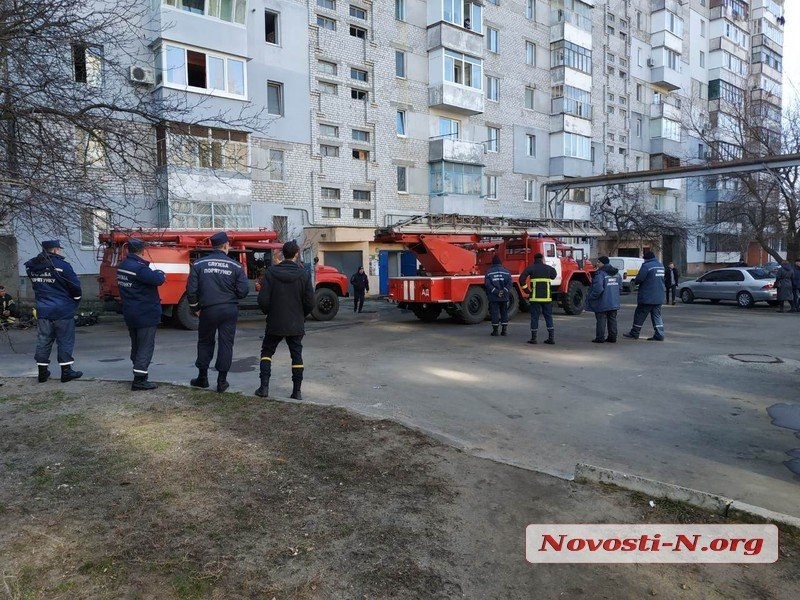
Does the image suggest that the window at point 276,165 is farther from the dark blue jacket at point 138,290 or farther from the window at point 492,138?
the dark blue jacket at point 138,290

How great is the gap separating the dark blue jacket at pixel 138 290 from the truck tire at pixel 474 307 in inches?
376

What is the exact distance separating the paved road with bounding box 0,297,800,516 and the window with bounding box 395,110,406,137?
1733cm

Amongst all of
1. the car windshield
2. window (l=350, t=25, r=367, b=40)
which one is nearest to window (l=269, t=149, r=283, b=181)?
window (l=350, t=25, r=367, b=40)

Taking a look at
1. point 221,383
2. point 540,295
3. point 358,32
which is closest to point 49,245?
point 221,383

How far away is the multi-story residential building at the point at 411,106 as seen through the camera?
22406 millimetres

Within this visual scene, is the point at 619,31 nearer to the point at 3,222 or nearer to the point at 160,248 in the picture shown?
the point at 160,248

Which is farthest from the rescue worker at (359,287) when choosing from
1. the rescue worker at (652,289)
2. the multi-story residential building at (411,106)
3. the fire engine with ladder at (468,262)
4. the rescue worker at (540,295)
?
the rescue worker at (652,289)

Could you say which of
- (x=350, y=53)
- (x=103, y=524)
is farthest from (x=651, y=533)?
(x=350, y=53)

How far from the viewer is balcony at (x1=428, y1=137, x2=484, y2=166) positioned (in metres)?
29.4

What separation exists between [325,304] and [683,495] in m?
13.2

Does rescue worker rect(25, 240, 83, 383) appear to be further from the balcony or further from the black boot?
the balcony

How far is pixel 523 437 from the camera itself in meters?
5.61

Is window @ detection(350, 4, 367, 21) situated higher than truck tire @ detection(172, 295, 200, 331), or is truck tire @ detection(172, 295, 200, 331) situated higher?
window @ detection(350, 4, 367, 21)

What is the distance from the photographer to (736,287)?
819 inches
